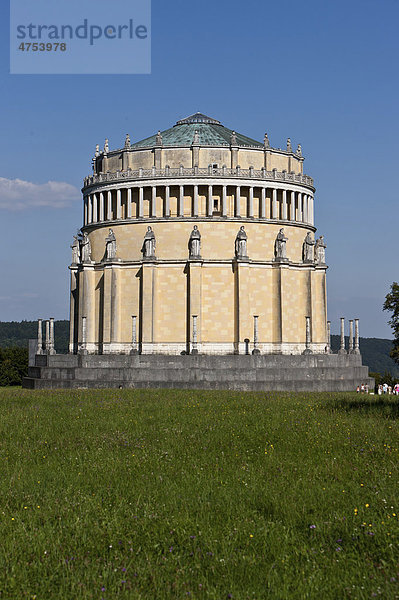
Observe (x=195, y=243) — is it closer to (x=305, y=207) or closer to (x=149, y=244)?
(x=149, y=244)

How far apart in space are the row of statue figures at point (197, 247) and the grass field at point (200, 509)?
29755mm

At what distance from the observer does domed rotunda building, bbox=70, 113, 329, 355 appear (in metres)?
53.8

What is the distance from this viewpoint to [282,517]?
13.9 meters

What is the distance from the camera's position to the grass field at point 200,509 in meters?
10.9

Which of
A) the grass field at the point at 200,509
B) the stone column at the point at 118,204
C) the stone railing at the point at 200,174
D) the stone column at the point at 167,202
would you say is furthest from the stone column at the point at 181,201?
the grass field at the point at 200,509

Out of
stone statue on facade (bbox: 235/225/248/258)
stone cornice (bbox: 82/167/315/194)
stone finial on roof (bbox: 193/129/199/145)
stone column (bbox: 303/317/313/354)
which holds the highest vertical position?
stone finial on roof (bbox: 193/129/199/145)

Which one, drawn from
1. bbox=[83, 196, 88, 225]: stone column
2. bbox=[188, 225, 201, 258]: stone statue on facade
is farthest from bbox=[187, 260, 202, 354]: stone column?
bbox=[83, 196, 88, 225]: stone column

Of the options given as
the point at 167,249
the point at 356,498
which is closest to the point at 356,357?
the point at 167,249

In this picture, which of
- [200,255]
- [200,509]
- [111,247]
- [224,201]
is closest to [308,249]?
[224,201]

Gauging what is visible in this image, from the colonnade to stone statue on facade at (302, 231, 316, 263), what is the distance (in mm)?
2291

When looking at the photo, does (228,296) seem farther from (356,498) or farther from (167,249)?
(356,498)

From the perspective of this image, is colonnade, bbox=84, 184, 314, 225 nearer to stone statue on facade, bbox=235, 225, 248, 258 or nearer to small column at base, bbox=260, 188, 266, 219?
small column at base, bbox=260, 188, 266, 219

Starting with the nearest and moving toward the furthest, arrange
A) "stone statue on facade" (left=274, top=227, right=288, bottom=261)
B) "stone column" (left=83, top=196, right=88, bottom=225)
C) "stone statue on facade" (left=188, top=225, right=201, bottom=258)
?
1. "stone statue on facade" (left=188, top=225, right=201, bottom=258)
2. "stone statue on facade" (left=274, top=227, right=288, bottom=261)
3. "stone column" (left=83, top=196, right=88, bottom=225)

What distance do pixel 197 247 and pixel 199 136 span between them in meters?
11.5
